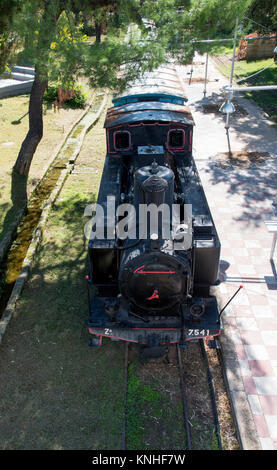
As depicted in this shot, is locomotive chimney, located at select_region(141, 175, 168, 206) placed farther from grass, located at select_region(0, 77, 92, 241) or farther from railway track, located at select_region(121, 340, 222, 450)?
grass, located at select_region(0, 77, 92, 241)

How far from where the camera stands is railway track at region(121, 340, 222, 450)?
582 cm

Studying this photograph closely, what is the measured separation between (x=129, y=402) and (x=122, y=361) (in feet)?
2.85

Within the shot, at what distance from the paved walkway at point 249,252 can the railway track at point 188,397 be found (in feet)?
1.62

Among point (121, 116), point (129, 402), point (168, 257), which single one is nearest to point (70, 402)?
point (129, 402)

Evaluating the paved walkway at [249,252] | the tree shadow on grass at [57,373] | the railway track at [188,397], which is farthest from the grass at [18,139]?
the paved walkway at [249,252]

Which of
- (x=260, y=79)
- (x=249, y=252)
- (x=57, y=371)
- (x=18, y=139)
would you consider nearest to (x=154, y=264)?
(x=57, y=371)

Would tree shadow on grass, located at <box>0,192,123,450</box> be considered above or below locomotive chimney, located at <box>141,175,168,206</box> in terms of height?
below

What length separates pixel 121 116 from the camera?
9.73 metres

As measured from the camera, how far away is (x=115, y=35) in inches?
410

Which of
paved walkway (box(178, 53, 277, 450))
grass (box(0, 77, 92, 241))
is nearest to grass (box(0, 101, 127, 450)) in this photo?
paved walkway (box(178, 53, 277, 450))

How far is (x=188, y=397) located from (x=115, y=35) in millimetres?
9614

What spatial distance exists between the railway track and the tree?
281 inches

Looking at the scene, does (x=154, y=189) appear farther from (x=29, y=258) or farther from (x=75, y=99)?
(x=75, y=99)
